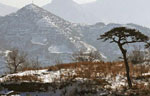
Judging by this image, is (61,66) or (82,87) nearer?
(82,87)

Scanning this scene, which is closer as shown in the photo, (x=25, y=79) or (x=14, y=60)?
(x=25, y=79)

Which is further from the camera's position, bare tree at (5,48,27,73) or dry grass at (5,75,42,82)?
bare tree at (5,48,27,73)

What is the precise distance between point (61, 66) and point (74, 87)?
21.5 feet

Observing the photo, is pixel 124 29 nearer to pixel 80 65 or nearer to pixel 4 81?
pixel 80 65

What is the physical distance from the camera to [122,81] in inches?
677

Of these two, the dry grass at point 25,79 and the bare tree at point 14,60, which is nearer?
the dry grass at point 25,79

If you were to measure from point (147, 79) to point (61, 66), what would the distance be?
7.99 meters

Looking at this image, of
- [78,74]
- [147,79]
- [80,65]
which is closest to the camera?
[147,79]

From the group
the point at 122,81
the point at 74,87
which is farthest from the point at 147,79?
the point at 74,87

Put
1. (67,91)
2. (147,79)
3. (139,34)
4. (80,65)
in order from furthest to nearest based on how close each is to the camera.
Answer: (80,65), (147,79), (67,91), (139,34)

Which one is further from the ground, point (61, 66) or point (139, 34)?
point (139, 34)

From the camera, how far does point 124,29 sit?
607 inches

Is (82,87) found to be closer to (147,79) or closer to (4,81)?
(147,79)

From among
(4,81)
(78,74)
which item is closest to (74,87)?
(78,74)
